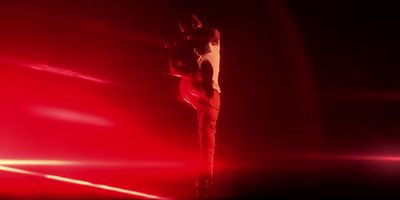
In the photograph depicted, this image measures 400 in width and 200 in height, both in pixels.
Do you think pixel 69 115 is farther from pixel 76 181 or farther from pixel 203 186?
pixel 203 186

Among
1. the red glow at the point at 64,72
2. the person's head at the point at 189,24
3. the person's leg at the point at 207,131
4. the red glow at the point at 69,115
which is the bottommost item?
the person's leg at the point at 207,131

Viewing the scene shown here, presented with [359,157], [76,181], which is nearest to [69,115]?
[76,181]

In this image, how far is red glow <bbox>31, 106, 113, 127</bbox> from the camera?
3.50 metres

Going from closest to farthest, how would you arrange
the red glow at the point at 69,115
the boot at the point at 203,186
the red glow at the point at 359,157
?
the boot at the point at 203,186, the red glow at the point at 69,115, the red glow at the point at 359,157

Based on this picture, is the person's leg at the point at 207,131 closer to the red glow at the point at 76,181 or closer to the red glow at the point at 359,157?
the red glow at the point at 76,181

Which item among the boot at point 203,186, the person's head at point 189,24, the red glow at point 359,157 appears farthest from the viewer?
the red glow at point 359,157

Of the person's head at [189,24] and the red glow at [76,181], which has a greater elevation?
the person's head at [189,24]

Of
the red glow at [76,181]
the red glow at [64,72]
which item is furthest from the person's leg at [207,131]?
the red glow at [64,72]

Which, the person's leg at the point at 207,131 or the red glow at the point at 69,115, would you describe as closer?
the person's leg at the point at 207,131

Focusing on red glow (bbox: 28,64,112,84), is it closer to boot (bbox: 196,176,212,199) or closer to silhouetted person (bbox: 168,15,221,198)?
silhouetted person (bbox: 168,15,221,198)

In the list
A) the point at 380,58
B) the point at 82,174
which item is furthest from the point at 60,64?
the point at 380,58

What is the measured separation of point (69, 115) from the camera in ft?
11.5

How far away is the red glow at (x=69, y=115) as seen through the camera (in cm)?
350

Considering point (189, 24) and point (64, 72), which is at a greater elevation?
point (189, 24)
